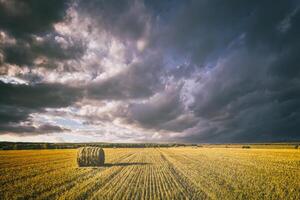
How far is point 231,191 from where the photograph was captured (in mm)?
10133

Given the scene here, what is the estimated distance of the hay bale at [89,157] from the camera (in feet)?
64.3

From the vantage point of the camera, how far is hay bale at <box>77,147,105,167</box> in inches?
771

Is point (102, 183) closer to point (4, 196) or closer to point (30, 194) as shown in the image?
point (30, 194)

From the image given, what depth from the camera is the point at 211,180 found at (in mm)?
12789

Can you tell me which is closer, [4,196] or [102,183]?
[4,196]

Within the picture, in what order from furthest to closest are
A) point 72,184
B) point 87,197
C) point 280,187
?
point 72,184 → point 280,187 → point 87,197

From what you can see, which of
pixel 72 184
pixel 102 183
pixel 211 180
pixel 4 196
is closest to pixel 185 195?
pixel 211 180

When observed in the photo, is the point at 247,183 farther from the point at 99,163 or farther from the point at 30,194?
the point at 99,163

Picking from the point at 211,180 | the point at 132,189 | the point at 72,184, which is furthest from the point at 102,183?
the point at 211,180

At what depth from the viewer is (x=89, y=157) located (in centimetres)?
2006

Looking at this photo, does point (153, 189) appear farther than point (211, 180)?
No

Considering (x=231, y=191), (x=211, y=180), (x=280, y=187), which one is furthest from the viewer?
(x=211, y=180)

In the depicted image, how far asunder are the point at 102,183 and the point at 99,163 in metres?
9.06

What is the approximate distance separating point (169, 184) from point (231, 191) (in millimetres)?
3058
